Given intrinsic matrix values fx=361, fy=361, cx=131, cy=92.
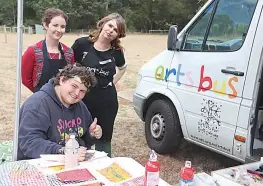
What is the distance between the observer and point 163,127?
4582mm

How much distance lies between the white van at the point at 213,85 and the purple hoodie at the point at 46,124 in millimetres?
1600

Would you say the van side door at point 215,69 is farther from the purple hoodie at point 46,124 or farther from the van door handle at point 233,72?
the purple hoodie at point 46,124

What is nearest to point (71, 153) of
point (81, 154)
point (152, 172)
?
point (81, 154)

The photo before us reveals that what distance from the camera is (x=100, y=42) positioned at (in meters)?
3.53

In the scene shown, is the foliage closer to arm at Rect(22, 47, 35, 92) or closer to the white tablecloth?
arm at Rect(22, 47, 35, 92)

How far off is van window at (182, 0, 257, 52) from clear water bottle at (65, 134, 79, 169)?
2121mm

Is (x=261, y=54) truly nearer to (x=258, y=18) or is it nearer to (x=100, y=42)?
(x=258, y=18)

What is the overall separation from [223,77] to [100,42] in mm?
1288

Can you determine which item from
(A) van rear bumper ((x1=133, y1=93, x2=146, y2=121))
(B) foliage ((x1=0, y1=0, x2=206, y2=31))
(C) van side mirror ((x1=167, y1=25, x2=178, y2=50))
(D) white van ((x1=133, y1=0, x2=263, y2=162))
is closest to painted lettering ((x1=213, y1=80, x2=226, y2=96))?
(D) white van ((x1=133, y1=0, x2=263, y2=162))

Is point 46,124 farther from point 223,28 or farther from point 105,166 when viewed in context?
point 223,28

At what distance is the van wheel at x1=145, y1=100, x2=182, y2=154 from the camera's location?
4.39 m

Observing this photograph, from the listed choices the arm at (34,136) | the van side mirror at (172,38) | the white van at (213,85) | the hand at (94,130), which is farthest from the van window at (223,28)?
the arm at (34,136)

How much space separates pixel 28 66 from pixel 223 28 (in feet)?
6.96

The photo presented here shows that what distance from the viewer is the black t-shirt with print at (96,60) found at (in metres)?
3.50
